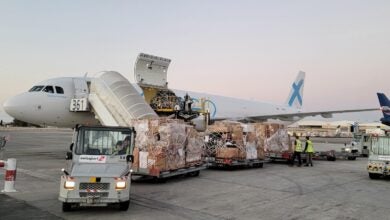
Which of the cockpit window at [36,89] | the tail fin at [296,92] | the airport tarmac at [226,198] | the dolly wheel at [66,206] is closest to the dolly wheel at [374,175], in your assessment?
the airport tarmac at [226,198]

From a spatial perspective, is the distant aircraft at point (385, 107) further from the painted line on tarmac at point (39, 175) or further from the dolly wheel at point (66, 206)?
the dolly wheel at point (66, 206)

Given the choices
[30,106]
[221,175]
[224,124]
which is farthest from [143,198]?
[30,106]

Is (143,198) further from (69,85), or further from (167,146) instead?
(69,85)

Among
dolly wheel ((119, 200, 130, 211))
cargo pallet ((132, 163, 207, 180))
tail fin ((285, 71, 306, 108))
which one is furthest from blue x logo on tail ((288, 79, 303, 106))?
dolly wheel ((119, 200, 130, 211))

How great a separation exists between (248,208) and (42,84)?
48.5ft

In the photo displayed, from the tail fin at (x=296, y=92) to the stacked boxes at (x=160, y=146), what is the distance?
31357 millimetres

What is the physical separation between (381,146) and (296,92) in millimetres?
29033

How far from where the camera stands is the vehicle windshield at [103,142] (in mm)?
8789

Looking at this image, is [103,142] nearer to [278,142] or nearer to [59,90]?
[59,90]

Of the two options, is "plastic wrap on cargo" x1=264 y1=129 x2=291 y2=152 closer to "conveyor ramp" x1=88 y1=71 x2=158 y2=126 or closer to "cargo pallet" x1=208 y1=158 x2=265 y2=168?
"cargo pallet" x1=208 y1=158 x2=265 y2=168

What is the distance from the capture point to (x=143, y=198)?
9.72 meters

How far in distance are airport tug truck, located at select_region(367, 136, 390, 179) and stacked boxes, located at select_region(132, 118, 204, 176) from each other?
7.59 metres

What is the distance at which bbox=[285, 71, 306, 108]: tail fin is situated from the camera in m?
42.5

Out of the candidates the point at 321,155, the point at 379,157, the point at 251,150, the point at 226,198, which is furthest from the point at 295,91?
the point at 226,198
